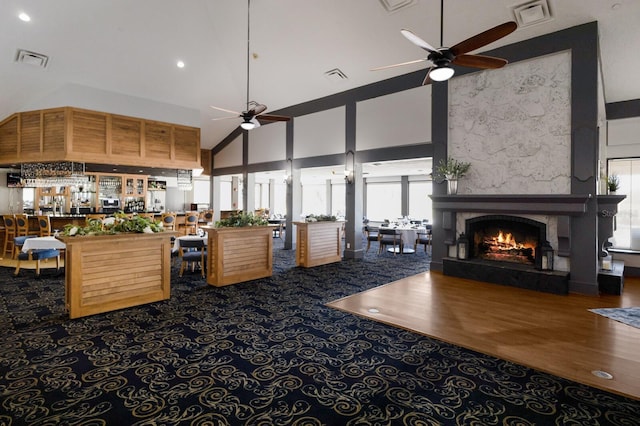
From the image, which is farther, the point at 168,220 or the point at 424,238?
the point at 424,238

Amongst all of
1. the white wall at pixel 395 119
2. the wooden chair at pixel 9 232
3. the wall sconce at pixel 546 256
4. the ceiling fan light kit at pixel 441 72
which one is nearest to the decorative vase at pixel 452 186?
the white wall at pixel 395 119

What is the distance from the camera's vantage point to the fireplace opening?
6.05 m

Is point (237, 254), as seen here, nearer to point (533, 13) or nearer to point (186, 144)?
point (186, 144)

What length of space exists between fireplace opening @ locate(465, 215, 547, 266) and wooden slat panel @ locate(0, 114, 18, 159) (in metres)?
10.6

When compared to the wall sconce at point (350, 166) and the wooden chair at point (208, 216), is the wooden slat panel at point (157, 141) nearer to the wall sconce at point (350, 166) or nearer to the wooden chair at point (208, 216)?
the wooden chair at point (208, 216)

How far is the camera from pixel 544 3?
5.02 metres

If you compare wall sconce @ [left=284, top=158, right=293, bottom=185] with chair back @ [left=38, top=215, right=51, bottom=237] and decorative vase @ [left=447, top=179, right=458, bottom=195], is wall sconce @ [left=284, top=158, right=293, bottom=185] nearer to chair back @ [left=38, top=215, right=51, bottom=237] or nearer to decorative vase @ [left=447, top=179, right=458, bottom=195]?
decorative vase @ [left=447, top=179, right=458, bottom=195]


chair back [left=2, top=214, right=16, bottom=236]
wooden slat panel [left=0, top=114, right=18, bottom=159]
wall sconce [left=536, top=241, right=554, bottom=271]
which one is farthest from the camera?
wooden slat panel [left=0, top=114, right=18, bottom=159]

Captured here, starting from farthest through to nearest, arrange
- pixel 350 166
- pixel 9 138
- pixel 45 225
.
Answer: pixel 350 166
pixel 9 138
pixel 45 225

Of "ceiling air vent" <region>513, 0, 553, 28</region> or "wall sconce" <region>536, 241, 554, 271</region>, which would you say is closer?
"ceiling air vent" <region>513, 0, 553, 28</region>

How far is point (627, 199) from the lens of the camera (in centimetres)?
745

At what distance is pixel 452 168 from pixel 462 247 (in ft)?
5.24

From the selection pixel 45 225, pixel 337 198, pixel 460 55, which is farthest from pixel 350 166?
pixel 337 198

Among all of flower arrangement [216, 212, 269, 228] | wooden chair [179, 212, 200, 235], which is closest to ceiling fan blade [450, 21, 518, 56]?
flower arrangement [216, 212, 269, 228]
